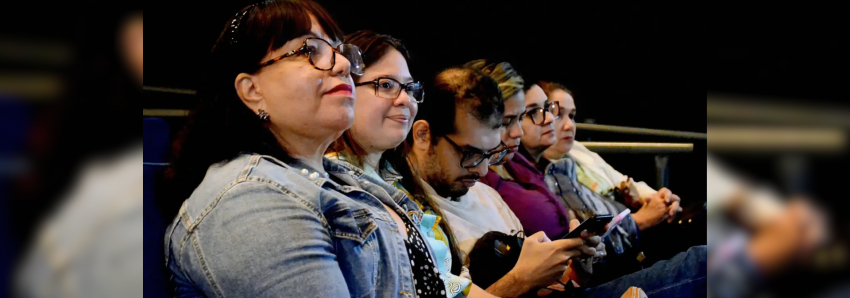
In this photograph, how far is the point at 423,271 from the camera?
1471 millimetres

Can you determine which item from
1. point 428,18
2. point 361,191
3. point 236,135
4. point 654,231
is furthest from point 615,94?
point 236,135

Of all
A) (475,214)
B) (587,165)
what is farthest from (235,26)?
(587,165)

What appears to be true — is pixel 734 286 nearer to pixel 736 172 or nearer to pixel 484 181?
pixel 736 172

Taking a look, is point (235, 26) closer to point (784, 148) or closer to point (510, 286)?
→ point (784, 148)

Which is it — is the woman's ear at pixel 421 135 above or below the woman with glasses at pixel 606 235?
above

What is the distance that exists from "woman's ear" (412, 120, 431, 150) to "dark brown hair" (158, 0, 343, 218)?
76 cm

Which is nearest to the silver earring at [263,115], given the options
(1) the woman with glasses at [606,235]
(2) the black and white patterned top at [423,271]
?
(2) the black and white patterned top at [423,271]

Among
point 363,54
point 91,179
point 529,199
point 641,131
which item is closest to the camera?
point 91,179

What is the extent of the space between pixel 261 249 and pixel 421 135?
1.05 meters

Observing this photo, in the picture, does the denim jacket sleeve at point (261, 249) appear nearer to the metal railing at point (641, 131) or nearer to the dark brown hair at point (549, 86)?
the dark brown hair at point (549, 86)

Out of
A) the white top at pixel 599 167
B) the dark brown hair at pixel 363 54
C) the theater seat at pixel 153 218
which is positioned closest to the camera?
the theater seat at pixel 153 218

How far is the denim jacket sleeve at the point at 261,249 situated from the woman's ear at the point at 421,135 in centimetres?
94

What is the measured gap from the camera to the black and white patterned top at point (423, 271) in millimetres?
1458

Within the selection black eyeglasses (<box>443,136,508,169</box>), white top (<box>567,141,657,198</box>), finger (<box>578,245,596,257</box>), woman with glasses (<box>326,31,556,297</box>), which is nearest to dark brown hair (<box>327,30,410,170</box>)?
woman with glasses (<box>326,31,556,297</box>)
